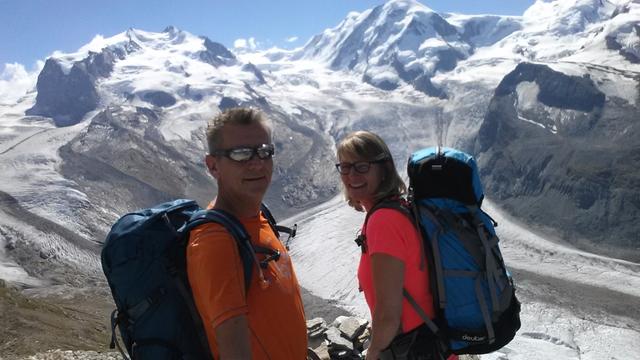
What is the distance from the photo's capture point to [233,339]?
339 cm

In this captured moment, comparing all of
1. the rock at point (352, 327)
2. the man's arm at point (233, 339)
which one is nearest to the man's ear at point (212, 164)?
the man's arm at point (233, 339)

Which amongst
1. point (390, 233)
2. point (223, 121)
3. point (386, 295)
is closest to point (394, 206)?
point (390, 233)

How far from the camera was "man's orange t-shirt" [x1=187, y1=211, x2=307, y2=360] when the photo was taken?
3.41m

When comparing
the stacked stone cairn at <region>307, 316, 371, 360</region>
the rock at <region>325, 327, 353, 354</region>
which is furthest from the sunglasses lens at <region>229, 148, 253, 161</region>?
the rock at <region>325, 327, 353, 354</region>

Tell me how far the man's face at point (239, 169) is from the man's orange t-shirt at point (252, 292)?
0.23 metres

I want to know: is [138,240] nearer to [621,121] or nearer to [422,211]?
[422,211]

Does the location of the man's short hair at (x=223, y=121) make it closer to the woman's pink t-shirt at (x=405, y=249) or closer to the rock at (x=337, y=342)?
the woman's pink t-shirt at (x=405, y=249)

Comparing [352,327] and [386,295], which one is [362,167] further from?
[352,327]

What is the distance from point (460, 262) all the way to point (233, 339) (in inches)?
90.2

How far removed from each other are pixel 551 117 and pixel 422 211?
594 ft

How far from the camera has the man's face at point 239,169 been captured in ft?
13.2

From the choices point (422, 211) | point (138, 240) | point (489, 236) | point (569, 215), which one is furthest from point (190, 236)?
point (569, 215)

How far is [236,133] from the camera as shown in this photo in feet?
13.2

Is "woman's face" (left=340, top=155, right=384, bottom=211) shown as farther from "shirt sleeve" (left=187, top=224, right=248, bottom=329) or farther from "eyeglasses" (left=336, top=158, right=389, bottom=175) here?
"shirt sleeve" (left=187, top=224, right=248, bottom=329)
